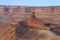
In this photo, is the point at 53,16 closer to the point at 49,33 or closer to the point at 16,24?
the point at 49,33

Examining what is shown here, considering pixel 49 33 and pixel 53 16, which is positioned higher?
pixel 53 16

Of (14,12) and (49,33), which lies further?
(14,12)

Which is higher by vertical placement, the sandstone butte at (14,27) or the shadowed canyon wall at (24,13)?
the shadowed canyon wall at (24,13)

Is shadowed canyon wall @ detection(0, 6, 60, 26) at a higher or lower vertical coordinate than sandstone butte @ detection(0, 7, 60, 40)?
higher

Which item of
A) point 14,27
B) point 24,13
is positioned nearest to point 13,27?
point 14,27

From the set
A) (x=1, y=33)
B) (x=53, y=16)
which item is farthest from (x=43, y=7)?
(x=1, y=33)

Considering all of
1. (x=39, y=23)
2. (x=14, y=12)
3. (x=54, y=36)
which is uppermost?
(x=14, y=12)

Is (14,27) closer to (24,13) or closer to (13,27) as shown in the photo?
(13,27)

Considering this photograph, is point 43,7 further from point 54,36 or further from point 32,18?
point 54,36

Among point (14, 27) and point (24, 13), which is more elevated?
point (24, 13)

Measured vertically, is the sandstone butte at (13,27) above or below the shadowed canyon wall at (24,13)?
below
